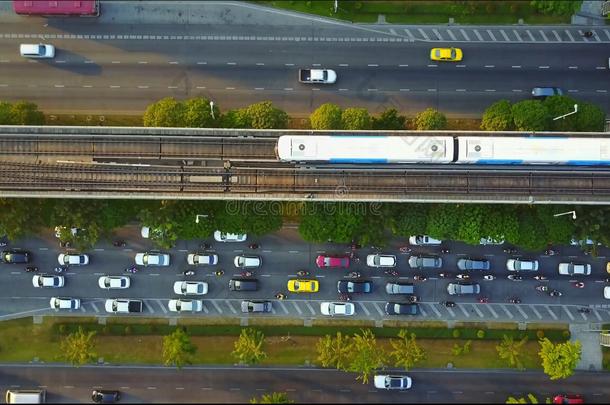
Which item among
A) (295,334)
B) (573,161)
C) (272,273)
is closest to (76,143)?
(272,273)

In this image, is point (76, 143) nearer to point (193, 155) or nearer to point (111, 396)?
point (193, 155)

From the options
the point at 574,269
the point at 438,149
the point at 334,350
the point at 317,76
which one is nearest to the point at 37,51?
the point at 317,76

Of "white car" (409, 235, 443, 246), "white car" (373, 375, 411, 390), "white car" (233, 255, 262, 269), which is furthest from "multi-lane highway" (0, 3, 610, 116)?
"white car" (373, 375, 411, 390)

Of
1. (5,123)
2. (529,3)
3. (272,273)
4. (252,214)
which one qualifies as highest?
(529,3)

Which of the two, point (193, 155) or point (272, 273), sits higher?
point (193, 155)

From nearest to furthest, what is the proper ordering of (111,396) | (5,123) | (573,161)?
(573,161), (5,123), (111,396)

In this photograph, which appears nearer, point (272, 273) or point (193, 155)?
point (193, 155)

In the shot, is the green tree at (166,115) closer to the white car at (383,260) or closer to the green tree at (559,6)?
the white car at (383,260)

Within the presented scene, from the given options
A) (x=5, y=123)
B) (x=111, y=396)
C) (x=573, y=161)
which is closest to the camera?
(x=573, y=161)
